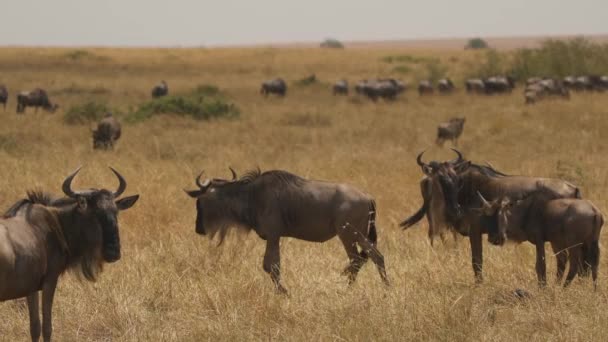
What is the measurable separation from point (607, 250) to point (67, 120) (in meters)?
14.6

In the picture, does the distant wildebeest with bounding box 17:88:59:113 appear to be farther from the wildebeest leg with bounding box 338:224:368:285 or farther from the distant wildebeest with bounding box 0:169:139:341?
the distant wildebeest with bounding box 0:169:139:341

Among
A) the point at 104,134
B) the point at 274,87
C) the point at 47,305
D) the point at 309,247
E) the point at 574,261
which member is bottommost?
the point at 274,87

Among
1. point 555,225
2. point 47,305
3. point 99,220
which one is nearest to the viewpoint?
point 47,305

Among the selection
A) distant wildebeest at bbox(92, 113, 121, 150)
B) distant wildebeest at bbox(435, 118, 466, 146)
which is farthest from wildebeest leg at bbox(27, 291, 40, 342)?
distant wildebeest at bbox(435, 118, 466, 146)

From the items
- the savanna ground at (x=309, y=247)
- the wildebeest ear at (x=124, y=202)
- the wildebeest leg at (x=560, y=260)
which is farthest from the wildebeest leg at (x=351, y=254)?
the wildebeest ear at (x=124, y=202)

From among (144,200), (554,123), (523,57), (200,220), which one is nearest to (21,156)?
(144,200)

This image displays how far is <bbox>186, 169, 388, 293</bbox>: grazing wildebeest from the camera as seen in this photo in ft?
21.1

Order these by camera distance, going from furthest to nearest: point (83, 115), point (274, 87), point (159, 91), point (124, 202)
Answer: point (274, 87) < point (159, 91) < point (83, 115) < point (124, 202)

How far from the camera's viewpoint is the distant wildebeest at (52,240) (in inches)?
180

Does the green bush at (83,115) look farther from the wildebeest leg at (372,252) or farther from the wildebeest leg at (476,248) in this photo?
the wildebeest leg at (476,248)

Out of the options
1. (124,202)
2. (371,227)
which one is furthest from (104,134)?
(124,202)

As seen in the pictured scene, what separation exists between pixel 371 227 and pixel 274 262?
0.82m

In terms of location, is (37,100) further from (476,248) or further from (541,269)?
(541,269)

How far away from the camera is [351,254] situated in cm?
652
